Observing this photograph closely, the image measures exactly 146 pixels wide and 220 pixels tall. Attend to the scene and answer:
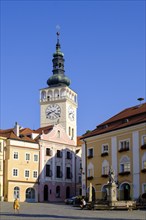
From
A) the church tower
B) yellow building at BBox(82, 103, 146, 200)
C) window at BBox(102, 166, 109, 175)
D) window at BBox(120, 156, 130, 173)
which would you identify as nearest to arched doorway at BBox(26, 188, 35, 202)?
yellow building at BBox(82, 103, 146, 200)

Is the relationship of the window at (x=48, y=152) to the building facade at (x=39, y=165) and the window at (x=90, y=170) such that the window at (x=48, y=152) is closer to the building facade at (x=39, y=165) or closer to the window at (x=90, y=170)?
the building facade at (x=39, y=165)

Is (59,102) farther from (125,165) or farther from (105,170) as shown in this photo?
(125,165)

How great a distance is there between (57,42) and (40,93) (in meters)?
13.1

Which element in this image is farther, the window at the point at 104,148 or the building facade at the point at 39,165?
the building facade at the point at 39,165

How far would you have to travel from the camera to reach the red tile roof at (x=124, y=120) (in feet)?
152

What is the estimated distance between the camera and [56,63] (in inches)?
3533

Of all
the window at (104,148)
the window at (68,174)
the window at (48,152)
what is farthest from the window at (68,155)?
the window at (104,148)

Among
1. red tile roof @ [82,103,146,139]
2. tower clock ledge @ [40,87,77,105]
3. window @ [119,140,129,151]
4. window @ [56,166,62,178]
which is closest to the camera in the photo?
window @ [119,140,129,151]

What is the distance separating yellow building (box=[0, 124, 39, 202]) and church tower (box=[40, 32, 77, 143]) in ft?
71.5

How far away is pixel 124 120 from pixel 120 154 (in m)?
4.22

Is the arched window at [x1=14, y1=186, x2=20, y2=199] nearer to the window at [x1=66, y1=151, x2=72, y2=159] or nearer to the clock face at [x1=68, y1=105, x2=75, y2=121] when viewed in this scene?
the window at [x1=66, y1=151, x2=72, y2=159]

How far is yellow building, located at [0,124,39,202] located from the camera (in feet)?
192

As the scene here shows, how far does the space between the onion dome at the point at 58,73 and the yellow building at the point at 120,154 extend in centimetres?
3624

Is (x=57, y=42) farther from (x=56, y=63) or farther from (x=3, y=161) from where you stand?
(x=3, y=161)
